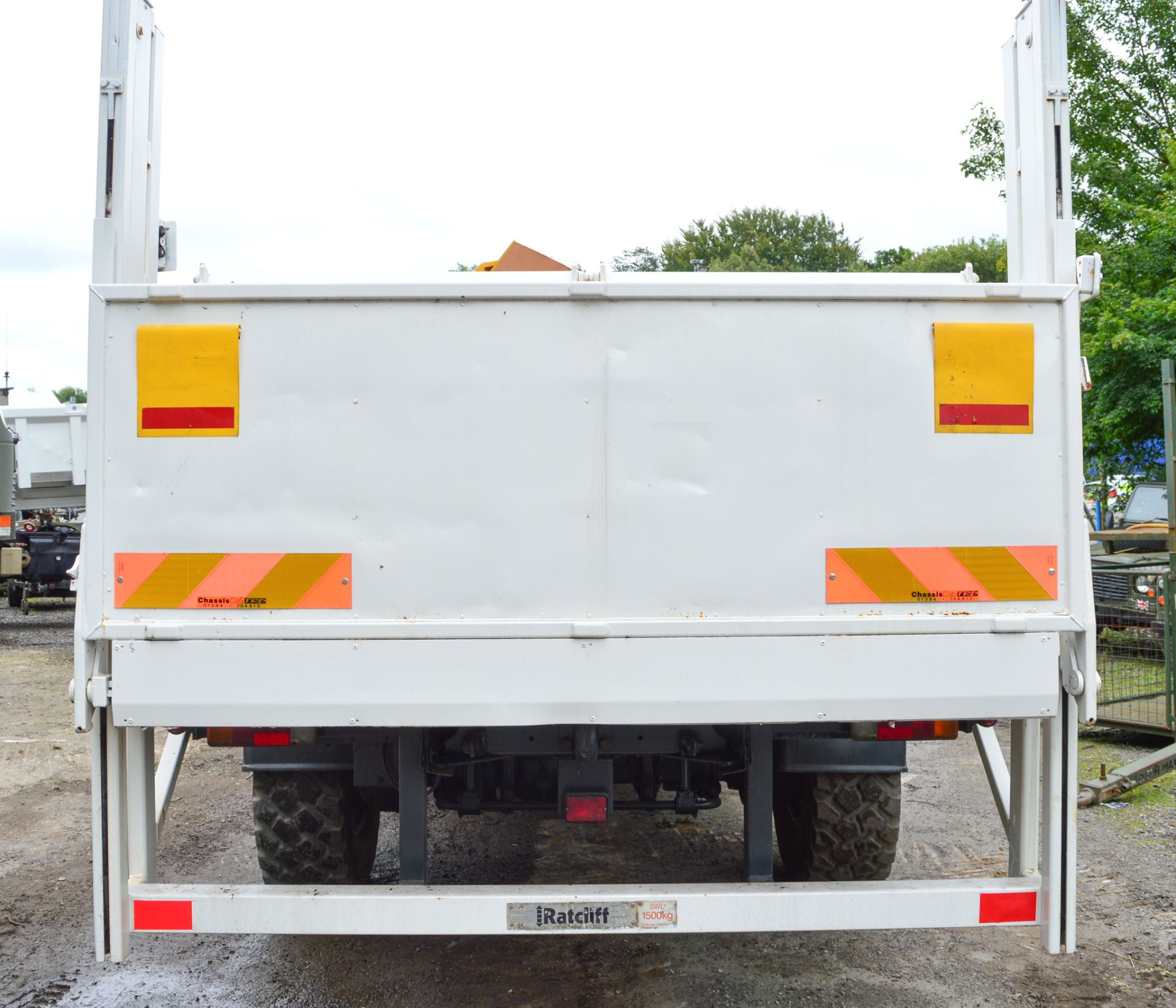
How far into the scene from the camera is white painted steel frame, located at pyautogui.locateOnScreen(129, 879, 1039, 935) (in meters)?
2.88

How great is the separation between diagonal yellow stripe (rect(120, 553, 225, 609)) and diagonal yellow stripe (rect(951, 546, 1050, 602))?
2.09 m

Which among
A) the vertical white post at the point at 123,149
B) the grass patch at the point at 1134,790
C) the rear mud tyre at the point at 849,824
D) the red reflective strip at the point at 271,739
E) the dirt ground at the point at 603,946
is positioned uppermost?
the vertical white post at the point at 123,149

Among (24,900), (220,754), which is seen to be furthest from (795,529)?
(220,754)

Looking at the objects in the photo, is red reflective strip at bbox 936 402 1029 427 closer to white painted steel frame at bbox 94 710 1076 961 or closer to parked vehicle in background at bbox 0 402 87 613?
white painted steel frame at bbox 94 710 1076 961

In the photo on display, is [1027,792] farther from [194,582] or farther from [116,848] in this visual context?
[116,848]

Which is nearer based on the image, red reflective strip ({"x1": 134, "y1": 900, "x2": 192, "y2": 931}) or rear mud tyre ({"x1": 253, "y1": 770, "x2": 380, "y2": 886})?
red reflective strip ({"x1": 134, "y1": 900, "x2": 192, "y2": 931})

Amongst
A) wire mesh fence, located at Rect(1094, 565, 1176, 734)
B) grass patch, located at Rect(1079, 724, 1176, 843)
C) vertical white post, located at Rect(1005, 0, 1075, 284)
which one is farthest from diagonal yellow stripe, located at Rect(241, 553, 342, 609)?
wire mesh fence, located at Rect(1094, 565, 1176, 734)

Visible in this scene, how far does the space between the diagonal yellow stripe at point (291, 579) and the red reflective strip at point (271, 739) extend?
1.90 feet

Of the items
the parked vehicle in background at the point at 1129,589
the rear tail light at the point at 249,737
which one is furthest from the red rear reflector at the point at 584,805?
the parked vehicle in background at the point at 1129,589

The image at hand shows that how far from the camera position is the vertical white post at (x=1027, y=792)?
307cm

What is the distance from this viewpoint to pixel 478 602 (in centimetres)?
282

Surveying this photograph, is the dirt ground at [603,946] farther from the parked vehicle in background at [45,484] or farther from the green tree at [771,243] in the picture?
the green tree at [771,243]

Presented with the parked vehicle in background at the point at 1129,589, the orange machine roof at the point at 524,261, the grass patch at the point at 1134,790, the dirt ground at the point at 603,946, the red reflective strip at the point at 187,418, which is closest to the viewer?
the red reflective strip at the point at 187,418

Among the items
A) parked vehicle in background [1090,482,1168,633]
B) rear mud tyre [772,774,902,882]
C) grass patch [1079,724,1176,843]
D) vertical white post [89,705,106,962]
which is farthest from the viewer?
parked vehicle in background [1090,482,1168,633]
